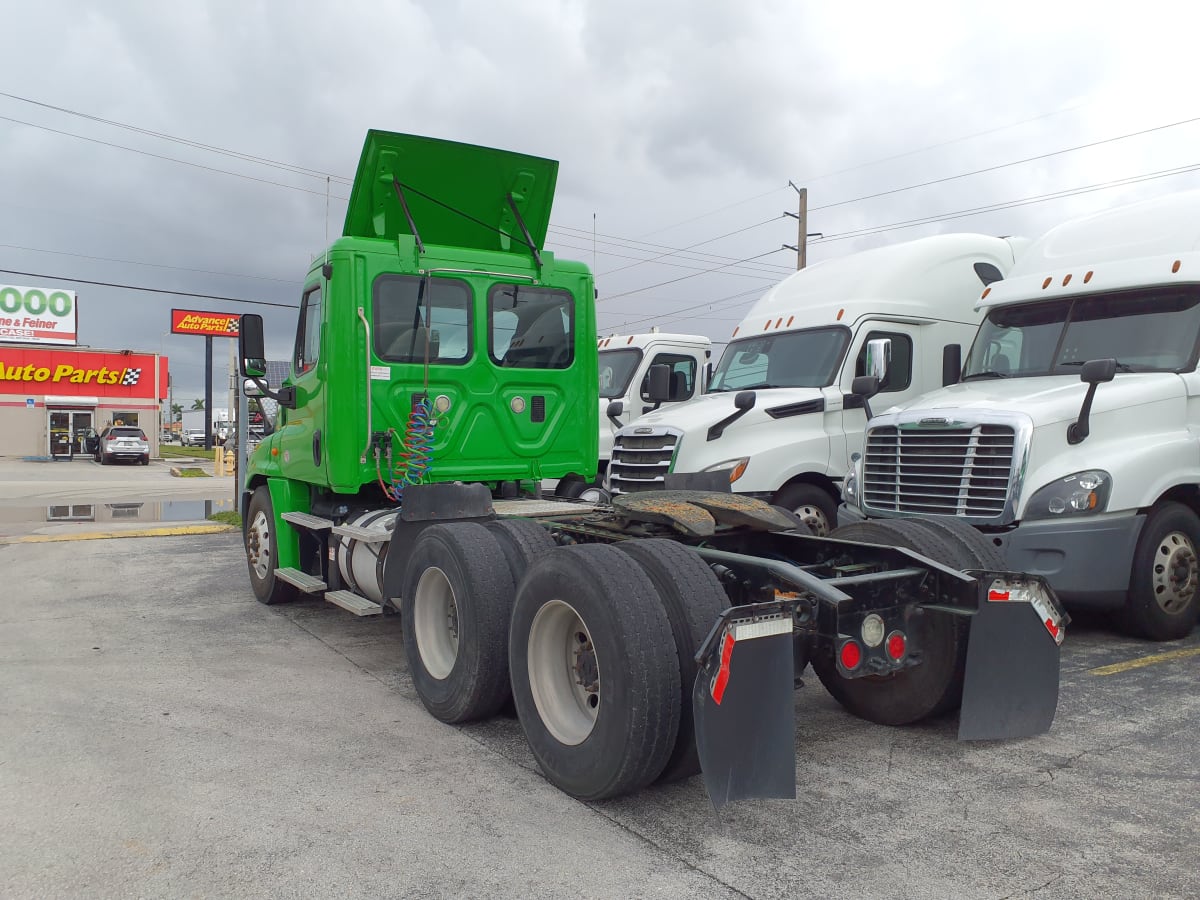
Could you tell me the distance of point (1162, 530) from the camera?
6.47 metres

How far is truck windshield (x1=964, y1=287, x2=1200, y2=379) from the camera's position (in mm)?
6996

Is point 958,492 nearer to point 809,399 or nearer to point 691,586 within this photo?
point 809,399

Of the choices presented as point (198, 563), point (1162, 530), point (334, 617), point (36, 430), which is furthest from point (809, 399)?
point (36, 430)

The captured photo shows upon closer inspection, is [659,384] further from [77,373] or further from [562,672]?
[77,373]

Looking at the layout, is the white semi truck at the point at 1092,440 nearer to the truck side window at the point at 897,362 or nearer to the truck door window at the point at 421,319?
the truck side window at the point at 897,362

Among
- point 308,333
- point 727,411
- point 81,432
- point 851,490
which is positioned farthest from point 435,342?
point 81,432

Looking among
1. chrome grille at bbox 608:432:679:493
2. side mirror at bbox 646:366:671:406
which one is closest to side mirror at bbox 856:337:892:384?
chrome grille at bbox 608:432:679:493

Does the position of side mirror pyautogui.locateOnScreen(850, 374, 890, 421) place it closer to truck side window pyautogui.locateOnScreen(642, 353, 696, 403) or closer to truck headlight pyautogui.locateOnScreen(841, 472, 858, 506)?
truck headlight pyautogui.locateOnScreen(841, 472, 858, 506)

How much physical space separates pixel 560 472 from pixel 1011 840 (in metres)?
4.58

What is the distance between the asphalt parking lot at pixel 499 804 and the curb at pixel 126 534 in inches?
321

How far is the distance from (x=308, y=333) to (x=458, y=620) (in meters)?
3.38

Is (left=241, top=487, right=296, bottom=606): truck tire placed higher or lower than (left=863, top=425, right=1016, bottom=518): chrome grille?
lower

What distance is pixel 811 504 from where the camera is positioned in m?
8.88

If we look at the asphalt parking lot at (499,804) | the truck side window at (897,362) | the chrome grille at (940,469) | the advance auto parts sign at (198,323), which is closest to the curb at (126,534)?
the asphalt parking lot at (499,804)
